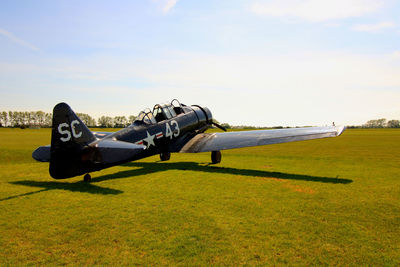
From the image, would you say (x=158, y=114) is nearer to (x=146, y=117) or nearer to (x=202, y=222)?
(x=146, y=117)

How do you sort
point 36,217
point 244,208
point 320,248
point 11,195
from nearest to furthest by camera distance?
point 320,248 < point 36,217 < point 244,208 < point 11,195

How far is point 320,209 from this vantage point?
16.9 feet

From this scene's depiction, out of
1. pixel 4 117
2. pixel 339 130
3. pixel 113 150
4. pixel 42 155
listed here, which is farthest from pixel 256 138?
pixel 4 117

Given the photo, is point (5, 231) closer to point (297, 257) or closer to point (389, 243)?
point (297, 257)

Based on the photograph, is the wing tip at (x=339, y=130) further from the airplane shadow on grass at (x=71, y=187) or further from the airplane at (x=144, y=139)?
the airplane shadow on grass at (x=71, y=187)

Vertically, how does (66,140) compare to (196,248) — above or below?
above

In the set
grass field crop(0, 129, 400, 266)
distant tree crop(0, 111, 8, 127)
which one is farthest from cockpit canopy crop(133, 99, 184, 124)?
distant tree crop(0, 111, 8, 127)

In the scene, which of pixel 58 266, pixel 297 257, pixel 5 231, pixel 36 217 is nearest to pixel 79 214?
pixel 36 217

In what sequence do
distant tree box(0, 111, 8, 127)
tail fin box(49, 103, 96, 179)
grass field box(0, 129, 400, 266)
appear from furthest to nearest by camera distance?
distant tree box(0, 111, 8, 127)
tail fin box(49, 103, 96, 179)
grass field box(0, 129, 400, 266)

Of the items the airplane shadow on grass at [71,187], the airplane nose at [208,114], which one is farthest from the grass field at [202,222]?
the airplane nose at [208,114]

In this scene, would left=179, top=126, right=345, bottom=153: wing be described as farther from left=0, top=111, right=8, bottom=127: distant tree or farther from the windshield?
left=0, top=111, right=8, bottom=127: distant tree

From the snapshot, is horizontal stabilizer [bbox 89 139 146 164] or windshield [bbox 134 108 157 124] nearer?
horizontal stabilizer [bbox 89 139 146 164]

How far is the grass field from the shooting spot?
3.40m

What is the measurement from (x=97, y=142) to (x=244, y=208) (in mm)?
4875
